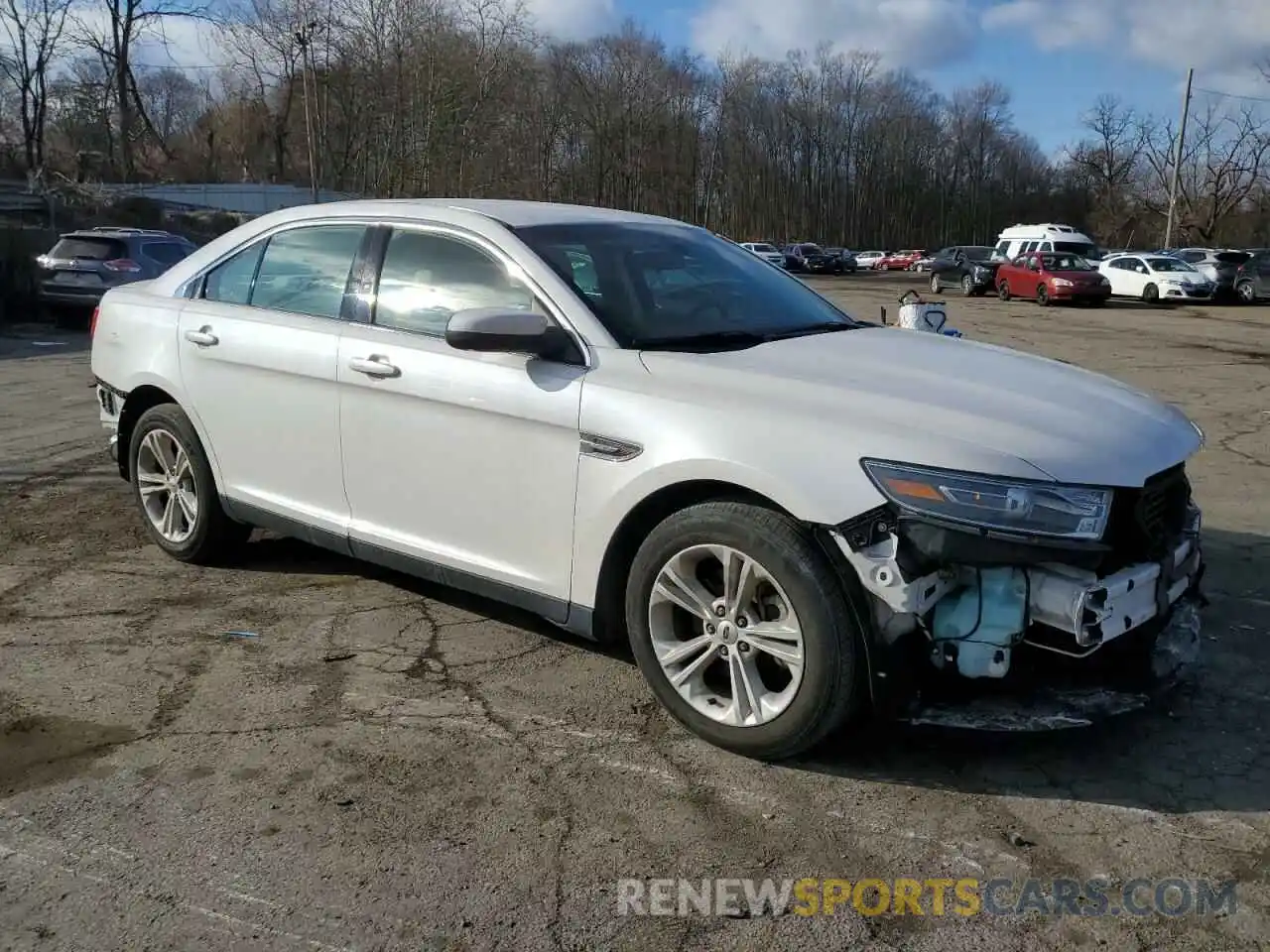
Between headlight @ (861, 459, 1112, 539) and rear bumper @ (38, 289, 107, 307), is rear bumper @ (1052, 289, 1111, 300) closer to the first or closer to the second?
rear bumper @ (38, 289, 107, 307)

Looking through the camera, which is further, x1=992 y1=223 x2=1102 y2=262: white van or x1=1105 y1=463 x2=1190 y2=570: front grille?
x1=992 y1=223 x2=1102 y2=262: white van

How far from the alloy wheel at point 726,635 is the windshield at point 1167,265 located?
32.1 meters

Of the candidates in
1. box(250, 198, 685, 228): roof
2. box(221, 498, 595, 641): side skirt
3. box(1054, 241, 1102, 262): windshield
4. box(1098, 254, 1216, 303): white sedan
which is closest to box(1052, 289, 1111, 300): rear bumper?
box(1098, 254, 1216, 303): white sedan

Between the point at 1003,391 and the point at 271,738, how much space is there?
8.61ft

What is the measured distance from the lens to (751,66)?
278 ft

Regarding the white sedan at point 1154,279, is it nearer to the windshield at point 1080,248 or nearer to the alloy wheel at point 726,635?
the windshield at point 1080,248

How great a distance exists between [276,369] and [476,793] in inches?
85.9

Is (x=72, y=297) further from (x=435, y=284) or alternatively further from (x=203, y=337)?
(x=435, y=284)

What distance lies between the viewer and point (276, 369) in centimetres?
450

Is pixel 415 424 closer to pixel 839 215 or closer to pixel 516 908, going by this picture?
pixel 516 908

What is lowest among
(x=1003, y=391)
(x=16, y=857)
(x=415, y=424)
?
(x=16, y=857)

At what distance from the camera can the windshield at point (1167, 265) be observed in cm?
3100

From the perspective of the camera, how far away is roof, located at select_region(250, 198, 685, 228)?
4246mm

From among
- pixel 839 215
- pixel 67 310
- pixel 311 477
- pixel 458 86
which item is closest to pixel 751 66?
pixel 839 215
